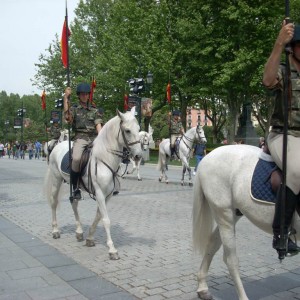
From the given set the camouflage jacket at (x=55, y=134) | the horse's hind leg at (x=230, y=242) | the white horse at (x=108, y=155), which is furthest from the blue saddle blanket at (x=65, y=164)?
the camouflage jacket at (x=55, y=134)

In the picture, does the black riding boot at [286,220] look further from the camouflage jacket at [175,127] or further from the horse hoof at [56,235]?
the camouflage jacket at [175,127]

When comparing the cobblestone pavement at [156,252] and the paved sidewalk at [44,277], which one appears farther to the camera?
the cobblestone pavement at [156,252]

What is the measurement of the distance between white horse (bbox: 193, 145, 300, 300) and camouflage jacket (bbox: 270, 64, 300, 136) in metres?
0.51

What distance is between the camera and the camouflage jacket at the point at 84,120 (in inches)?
291

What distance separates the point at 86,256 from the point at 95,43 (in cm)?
3951

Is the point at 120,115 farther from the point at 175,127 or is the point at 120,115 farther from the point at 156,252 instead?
the point at 175,127

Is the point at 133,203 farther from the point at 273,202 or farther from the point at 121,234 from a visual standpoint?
the point at 273,202

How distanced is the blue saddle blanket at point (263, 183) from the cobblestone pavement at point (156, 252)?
1399 millimetres

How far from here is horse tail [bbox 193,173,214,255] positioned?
4562 millimetres

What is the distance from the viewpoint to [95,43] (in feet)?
141

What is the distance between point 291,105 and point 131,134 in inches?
129

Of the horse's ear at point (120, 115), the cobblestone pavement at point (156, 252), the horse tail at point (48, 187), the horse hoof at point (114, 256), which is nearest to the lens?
the cobblestone pavement at point (156, 252)

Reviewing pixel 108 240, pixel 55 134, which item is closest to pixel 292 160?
pixel 108 240

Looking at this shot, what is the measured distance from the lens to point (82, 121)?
742cm
